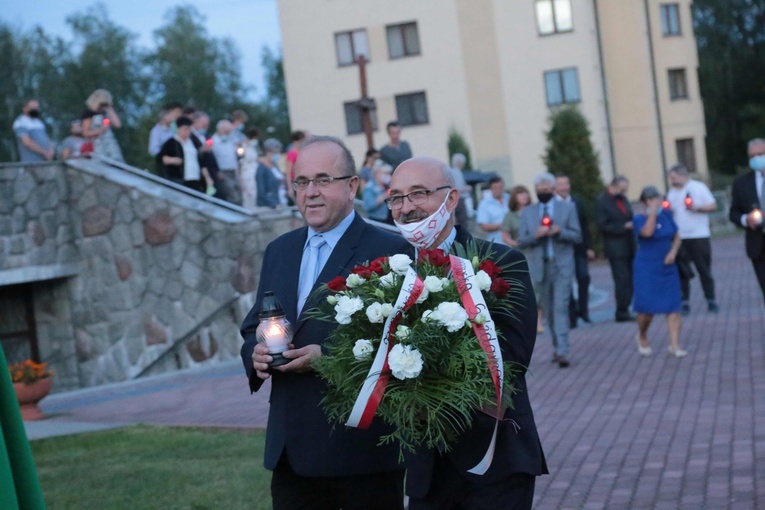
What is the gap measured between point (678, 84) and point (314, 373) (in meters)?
50.5

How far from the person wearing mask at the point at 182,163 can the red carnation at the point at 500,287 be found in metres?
14.7

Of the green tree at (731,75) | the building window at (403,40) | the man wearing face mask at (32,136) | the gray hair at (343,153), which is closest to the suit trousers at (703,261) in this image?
the man wearing face mask at (32,136)

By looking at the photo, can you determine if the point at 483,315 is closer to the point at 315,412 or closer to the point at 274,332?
the point at 274,332

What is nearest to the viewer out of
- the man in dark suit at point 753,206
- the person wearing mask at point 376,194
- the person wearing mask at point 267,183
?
the man in dark suit at point 753,206

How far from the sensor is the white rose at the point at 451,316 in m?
3.54

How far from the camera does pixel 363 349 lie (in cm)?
368

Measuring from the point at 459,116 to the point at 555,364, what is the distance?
118 ft

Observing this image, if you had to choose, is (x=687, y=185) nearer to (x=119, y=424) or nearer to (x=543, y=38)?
(x=119, y=424)

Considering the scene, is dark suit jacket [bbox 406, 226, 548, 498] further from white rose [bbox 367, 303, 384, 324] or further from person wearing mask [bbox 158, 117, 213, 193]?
person wearing mask [bbox 158, 117, 213, 193]

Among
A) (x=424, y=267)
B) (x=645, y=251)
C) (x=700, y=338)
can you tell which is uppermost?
(x=424, y=267)

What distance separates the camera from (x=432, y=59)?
48812 millimetres

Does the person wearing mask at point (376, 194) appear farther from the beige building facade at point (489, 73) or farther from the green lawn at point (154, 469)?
the beige building facade at point (489, 73)

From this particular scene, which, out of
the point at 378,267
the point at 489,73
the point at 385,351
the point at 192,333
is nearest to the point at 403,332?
the point at 385,351

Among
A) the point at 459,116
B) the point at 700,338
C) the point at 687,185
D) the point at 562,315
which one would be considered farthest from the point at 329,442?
the point at 459,116
